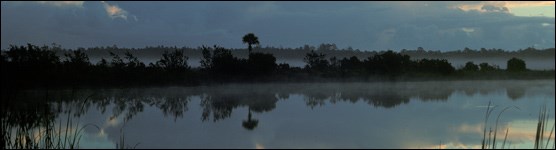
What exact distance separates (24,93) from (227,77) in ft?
13.1

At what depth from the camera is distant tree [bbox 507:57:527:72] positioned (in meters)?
10.2

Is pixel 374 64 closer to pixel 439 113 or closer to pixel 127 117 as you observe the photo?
pixel 439 113

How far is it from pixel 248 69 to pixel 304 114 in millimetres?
1693

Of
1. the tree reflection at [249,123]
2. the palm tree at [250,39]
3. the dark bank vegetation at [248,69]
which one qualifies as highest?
A: the palm tree at [250,39]

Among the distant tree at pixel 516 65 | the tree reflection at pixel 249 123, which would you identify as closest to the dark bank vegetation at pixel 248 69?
the distant tree at pixel 516 65

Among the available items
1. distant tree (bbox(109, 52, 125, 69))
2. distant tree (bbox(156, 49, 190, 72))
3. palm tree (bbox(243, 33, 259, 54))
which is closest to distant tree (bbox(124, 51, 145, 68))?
distant tree (bbox(109, 52, 125, 69))

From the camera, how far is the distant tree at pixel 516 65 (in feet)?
33.4

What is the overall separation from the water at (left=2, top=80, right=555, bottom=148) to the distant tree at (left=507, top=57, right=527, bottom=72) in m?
0.41

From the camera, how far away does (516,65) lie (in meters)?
10.3

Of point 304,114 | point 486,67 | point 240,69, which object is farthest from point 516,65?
point 240,69

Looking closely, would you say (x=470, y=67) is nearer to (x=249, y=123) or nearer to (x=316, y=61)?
(x=316, y=61)

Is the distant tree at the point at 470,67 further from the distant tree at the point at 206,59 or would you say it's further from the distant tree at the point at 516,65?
the distant tree at the point at 206,59

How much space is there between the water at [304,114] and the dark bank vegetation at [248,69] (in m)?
0.28

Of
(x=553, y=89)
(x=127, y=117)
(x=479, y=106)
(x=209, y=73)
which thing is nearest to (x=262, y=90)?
(x=209, y=73)
